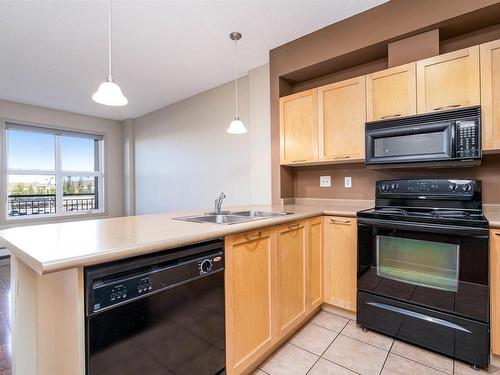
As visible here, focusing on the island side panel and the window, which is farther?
the window

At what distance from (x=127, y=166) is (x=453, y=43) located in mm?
5401

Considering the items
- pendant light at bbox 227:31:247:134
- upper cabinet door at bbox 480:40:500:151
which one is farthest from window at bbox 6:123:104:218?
upper cabinet door at bbox 480:40:500:151

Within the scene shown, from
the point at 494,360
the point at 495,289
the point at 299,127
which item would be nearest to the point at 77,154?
the point at 299,127

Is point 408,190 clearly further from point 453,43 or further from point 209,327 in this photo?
point 209,327

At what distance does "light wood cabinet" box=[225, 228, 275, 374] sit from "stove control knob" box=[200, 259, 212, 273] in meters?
0.12

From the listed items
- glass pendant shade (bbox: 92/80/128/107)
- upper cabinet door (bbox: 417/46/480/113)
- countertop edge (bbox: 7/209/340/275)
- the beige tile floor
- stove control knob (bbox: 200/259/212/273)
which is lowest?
the beige tile floor

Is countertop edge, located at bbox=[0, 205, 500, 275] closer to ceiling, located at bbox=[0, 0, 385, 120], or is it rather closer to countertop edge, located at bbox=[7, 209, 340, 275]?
countertop edge, located at bbox=[7, 209, 340, 275]

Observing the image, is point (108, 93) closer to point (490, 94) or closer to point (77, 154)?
point (490, 94)

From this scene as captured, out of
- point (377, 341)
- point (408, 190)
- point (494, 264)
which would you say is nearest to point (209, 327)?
point (377, 341)

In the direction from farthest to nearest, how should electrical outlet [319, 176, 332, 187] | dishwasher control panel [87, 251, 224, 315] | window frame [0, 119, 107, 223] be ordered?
1. window frame [0, 119, 107, 223]
2. electrical outlet [319, 176, 332, 187]
3. dishwasher control panel [87, 251, 224, 315]

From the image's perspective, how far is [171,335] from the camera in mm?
1115

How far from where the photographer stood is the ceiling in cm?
215

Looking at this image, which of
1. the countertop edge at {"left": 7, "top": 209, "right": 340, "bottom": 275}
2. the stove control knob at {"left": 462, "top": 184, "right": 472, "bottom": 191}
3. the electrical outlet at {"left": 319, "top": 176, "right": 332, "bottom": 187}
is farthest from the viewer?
the electrical outlet at {"left": 319, "top": 176, "right": 332, "bottom": 187}

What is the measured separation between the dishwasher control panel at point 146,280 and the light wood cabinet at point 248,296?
0.16 m
